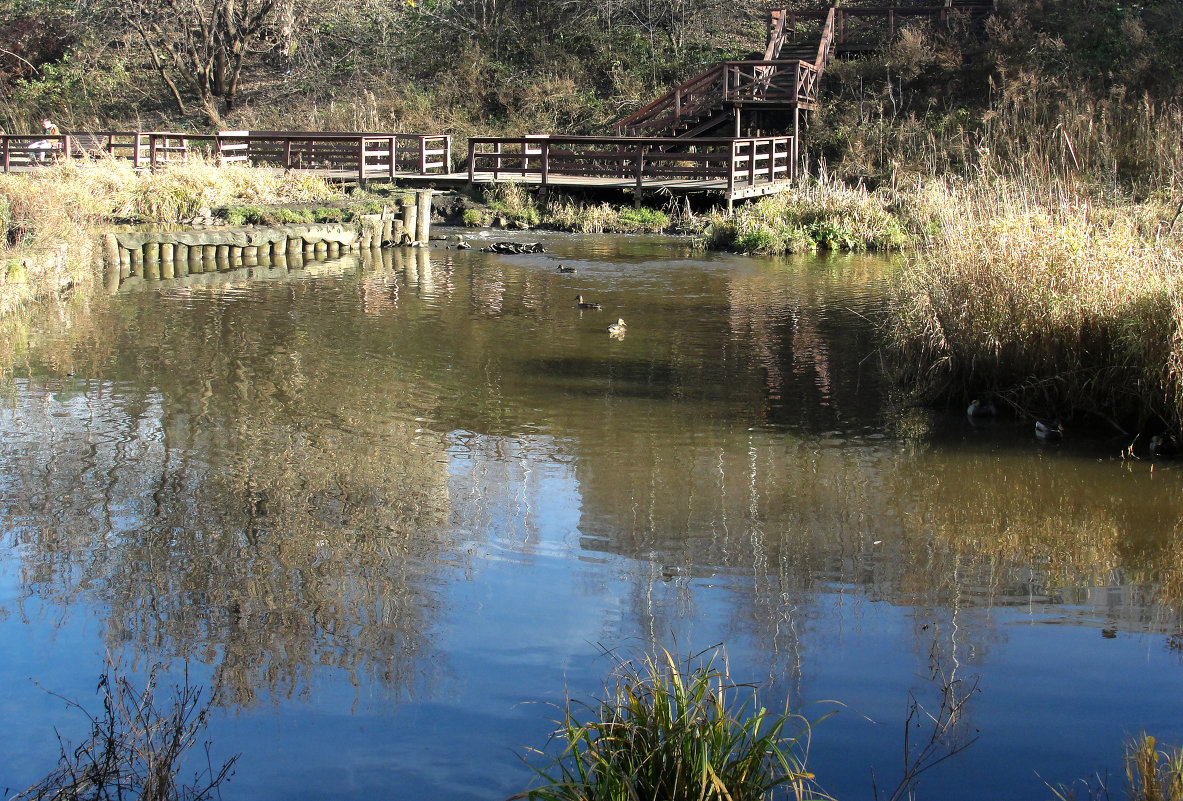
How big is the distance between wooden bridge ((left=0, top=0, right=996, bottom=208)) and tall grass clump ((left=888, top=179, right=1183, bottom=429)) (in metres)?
14.3

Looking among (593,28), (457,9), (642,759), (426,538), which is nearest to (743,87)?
(593,28)

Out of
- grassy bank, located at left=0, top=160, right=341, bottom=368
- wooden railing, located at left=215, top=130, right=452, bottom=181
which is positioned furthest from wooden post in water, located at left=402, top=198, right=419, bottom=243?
wooden railing, located at left=215, top=130, right=452, bottom=181

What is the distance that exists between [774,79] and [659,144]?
4.07 m

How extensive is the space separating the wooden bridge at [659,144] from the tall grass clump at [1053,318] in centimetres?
1433

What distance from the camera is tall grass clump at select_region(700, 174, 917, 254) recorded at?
1938 cm

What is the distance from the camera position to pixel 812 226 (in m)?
19.9

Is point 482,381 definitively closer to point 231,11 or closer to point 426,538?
point 426,538

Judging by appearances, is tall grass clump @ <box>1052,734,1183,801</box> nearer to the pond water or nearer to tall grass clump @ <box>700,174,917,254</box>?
the pond water

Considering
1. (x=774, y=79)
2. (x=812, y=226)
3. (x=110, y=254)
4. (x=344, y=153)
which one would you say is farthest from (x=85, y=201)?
(x=774, y=79)

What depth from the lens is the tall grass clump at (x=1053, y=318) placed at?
7.78 m

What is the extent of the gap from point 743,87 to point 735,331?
18.3 metres

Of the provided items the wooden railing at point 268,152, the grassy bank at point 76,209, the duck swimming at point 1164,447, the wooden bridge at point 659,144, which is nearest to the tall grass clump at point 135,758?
the duck swimming at point 1164,447

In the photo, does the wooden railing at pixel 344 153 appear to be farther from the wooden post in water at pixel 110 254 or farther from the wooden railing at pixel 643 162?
the wooden post in water at pixel 110 254

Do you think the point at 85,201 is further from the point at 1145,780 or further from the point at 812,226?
the point at 1145,780
